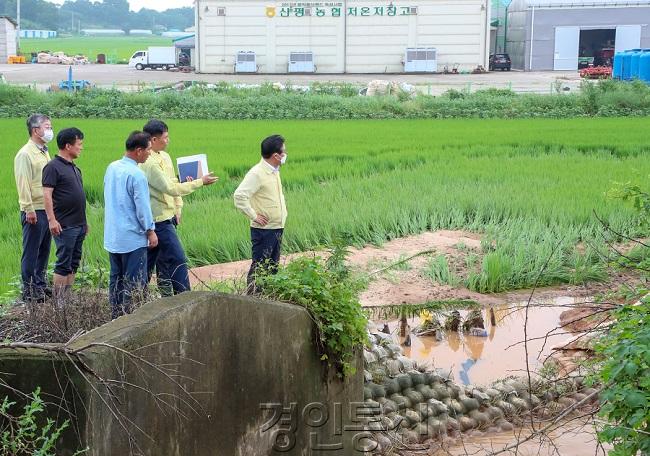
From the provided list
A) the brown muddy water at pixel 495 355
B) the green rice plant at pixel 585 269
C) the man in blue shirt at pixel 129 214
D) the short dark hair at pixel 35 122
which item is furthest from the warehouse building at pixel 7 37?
the man in blue shirt at pixel 129 214

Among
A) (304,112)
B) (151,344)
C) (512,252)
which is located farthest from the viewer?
(304,112)

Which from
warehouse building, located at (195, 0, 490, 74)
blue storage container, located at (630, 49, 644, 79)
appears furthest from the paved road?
blue storage container, located at (630, 49, 644, 79)

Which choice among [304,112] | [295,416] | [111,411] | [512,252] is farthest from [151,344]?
[304,112]

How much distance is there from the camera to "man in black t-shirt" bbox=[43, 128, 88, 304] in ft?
25.2

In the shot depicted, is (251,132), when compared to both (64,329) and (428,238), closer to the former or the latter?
(428,238)

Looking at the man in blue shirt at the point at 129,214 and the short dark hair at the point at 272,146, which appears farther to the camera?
the short dark hair at the point at 272,146

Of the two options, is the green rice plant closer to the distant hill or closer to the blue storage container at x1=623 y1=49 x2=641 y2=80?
the blue storage container at x1=623 y1=49 x2=641 y2=80

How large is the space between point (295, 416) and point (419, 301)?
14.2ft

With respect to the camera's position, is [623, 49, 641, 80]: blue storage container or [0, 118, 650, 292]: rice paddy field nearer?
[0, 118, 650, 292]: rice paddy field

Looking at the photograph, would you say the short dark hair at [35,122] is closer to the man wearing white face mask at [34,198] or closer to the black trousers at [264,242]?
the man wearing white face mask at [34,198]

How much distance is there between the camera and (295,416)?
576 centimetres

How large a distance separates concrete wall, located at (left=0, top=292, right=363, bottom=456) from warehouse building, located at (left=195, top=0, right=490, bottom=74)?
47106 mm

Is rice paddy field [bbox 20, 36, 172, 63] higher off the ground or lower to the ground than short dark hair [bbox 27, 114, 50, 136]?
higher

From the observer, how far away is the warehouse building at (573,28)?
53719mm
